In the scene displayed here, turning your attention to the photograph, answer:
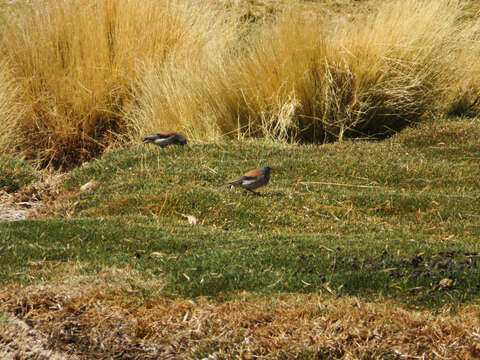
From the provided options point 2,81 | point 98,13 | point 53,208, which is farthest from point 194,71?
point 53,208

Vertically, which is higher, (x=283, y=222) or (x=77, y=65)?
(x=77, y=65)

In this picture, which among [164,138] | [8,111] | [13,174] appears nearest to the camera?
[164,138]

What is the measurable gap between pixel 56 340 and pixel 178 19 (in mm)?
9352

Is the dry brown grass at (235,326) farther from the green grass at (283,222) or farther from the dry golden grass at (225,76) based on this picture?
the dry golden grass at (225,76)

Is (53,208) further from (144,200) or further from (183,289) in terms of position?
(183,289)

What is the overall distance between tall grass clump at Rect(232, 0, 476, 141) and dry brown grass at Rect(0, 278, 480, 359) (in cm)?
644

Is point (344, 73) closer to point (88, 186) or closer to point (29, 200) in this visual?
point (88, 186)

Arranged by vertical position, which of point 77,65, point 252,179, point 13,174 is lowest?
point 13,174

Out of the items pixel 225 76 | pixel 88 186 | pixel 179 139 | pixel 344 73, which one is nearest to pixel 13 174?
pixel 88 186

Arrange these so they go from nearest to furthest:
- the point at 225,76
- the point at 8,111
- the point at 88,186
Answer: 1. the point at 88,186
2. the point at 8,111
3. the point at 225,76

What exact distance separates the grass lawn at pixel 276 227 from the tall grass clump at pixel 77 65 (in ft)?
5.36

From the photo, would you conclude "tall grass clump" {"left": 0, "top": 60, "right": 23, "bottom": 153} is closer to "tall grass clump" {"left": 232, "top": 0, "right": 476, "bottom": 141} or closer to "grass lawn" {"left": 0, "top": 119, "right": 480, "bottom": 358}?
"grass lawn" {"left": 0, "top": 119, "right": 480, "bottom": 358}

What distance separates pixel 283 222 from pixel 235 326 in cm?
308

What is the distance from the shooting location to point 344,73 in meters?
11.0
